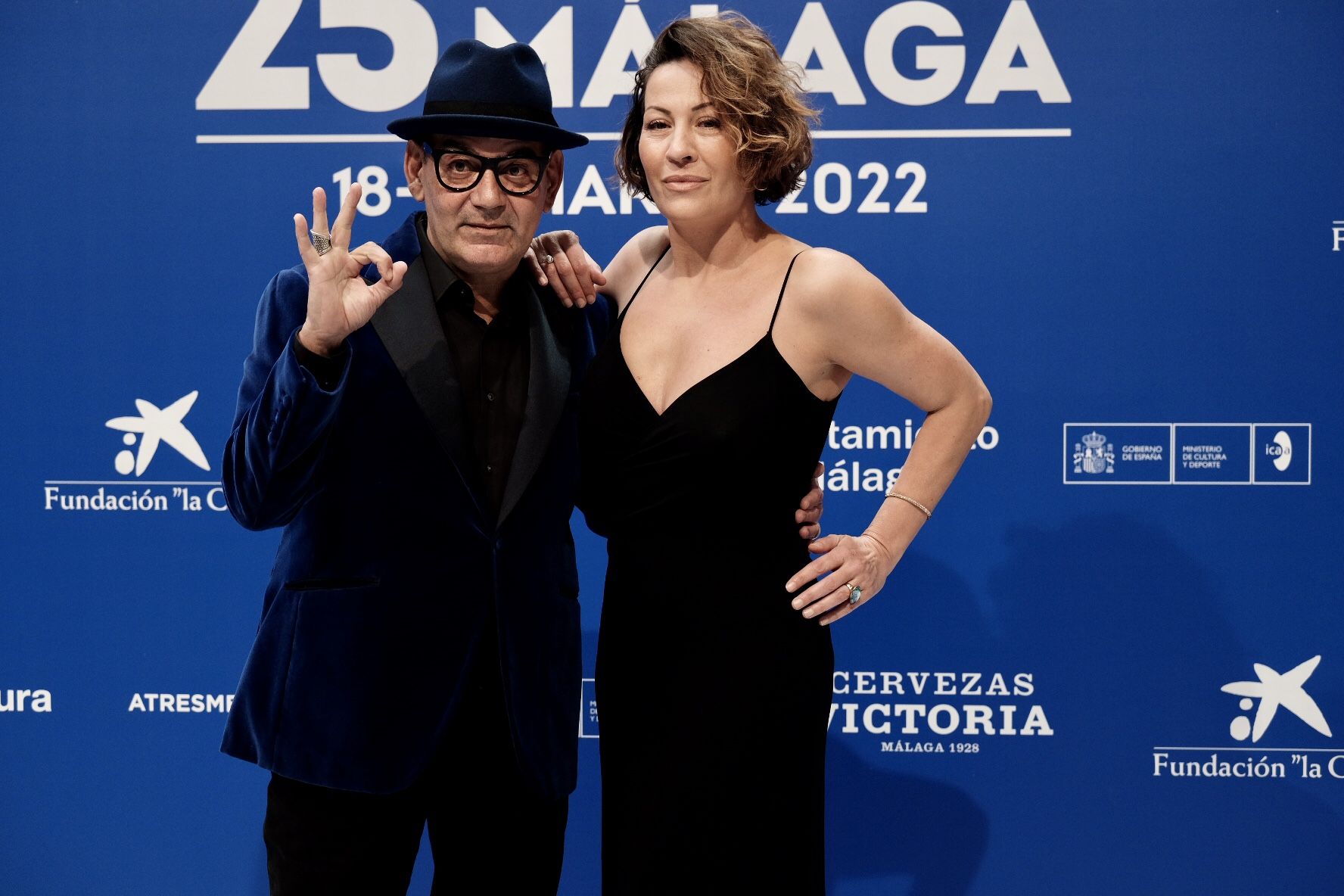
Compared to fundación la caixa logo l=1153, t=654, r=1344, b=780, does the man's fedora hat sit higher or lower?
higher

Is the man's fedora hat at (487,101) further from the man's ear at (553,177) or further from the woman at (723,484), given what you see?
the woman at (723,484)

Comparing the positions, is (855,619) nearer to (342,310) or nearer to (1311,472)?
(1311,472)

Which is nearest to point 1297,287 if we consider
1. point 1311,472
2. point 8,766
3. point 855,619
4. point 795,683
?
point 1311,472

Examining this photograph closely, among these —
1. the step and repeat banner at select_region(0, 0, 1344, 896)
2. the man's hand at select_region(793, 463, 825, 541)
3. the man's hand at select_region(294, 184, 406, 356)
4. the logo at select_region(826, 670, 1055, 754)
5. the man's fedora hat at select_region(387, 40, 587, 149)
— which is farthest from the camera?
the logo at select_region(826, 670, 1055, 754)

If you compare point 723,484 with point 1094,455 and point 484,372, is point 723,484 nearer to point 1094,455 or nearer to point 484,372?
point 484,372

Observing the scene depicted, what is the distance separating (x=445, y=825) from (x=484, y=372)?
0.80 metres

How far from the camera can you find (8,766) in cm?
324

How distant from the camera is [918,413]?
313 centimetres

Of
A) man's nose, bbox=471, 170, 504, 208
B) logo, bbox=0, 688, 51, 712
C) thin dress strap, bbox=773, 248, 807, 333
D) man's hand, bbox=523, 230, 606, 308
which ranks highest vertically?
man's nose, bbox=471, 170, 504, 208

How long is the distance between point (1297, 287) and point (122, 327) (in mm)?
3164

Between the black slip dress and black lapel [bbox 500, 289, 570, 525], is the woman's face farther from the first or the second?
black lapel [bbox 500, 289, 570, 525]

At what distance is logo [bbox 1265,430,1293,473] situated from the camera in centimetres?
309

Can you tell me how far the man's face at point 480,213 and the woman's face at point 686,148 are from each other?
20 cm

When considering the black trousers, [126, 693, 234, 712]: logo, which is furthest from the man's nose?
[126, 693, 234, 712]: logo
